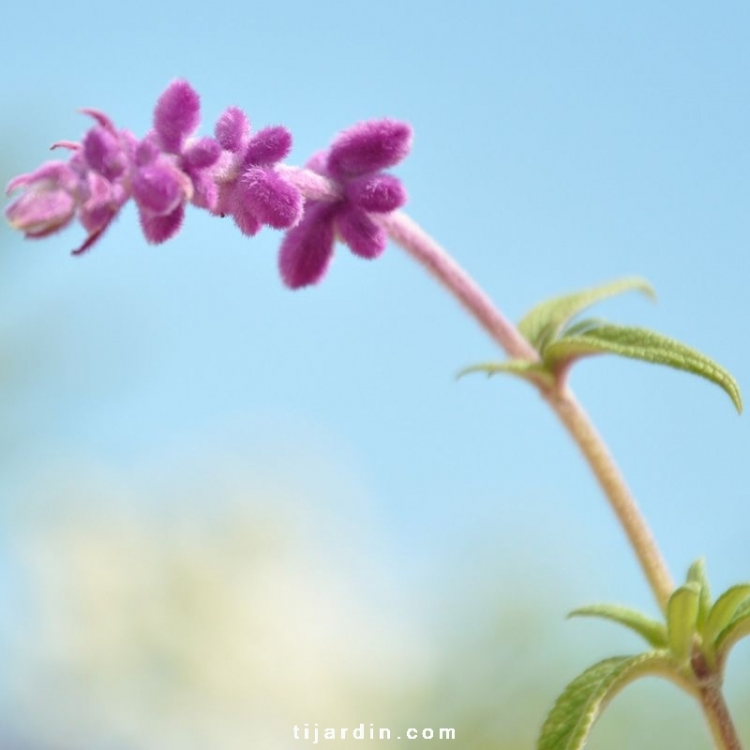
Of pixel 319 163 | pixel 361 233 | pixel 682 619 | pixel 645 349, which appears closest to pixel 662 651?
pixel 682 619

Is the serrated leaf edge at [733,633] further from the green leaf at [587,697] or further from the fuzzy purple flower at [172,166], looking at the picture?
the fuzzy purple flower at [172,166]

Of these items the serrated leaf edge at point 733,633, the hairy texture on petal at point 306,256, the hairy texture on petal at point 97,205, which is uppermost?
the hairy texture on petal at point 306,256

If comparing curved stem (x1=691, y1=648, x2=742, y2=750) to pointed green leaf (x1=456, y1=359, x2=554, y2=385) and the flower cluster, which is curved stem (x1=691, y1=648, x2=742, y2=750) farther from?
the flower cluster

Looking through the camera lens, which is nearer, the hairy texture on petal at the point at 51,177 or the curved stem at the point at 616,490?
the hairy texture on petal at the point at 51,177

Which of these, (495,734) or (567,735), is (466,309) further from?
(495,734)

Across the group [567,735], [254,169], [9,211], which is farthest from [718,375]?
[9,211]

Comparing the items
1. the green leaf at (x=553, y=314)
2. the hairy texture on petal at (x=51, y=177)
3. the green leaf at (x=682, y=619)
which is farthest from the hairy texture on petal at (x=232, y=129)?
the green leaf at (x=682, y=619)

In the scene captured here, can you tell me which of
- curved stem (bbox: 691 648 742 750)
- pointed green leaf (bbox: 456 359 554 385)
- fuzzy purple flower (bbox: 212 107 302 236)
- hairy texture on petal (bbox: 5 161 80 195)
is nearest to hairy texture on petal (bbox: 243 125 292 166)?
fuzzy purple flower (bbox: 212 107 302 236)
